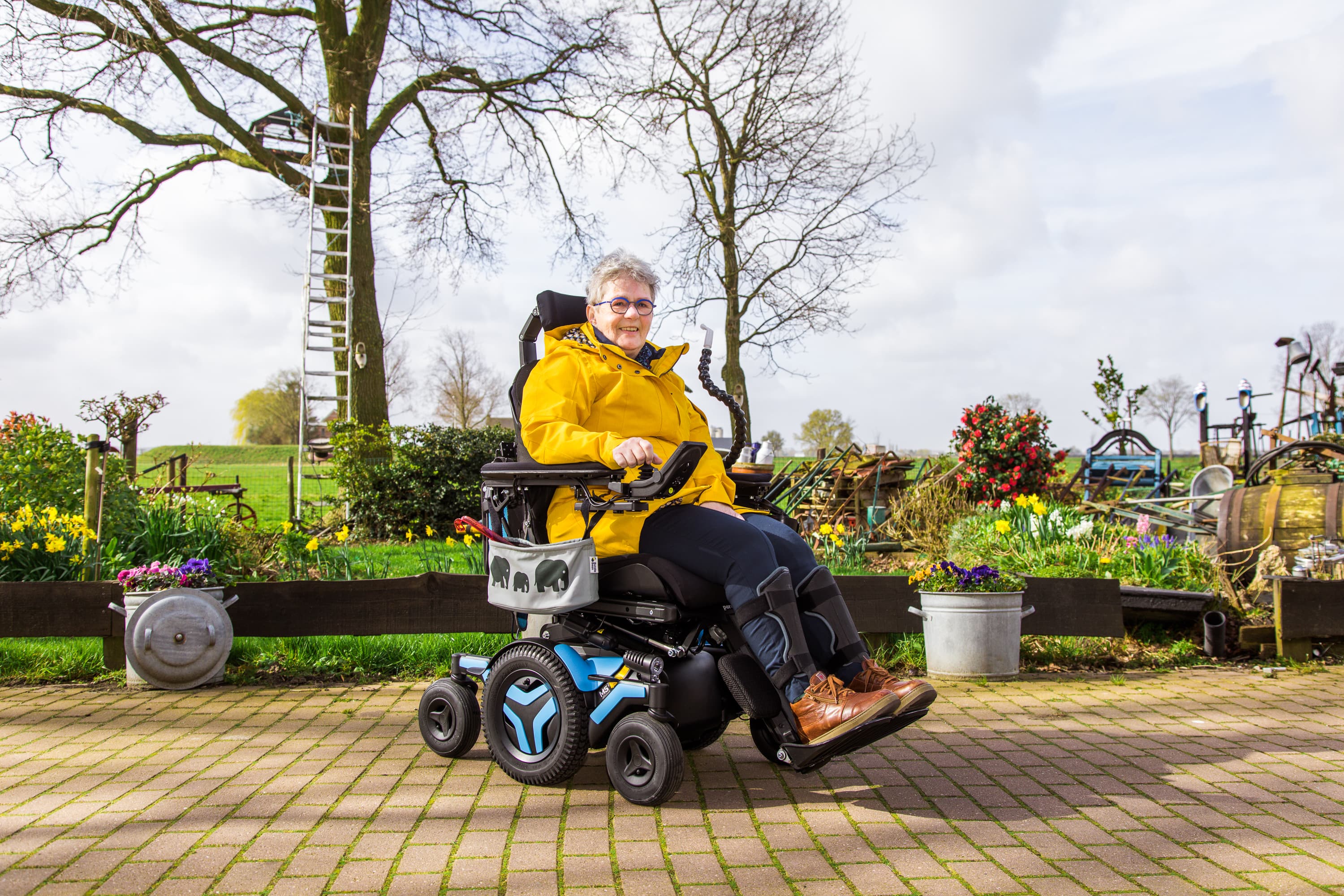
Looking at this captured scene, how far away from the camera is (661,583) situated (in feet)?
9.96

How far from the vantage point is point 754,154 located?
52.0 ft

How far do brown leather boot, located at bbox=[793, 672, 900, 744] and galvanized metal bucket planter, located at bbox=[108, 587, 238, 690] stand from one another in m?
3.17

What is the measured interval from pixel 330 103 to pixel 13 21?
3.33 metres

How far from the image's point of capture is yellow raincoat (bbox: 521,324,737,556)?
3.11m

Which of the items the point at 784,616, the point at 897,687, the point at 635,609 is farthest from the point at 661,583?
the point at 897,687

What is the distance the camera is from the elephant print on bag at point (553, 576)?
10.2 feet

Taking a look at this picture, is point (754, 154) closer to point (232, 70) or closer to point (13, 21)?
point (232, 70)

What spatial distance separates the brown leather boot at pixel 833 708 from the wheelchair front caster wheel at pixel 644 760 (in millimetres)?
388

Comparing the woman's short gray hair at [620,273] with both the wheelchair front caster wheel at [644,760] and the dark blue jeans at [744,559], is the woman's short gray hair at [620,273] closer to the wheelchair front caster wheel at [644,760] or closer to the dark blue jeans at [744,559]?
the dark blue jeans at [744,559]

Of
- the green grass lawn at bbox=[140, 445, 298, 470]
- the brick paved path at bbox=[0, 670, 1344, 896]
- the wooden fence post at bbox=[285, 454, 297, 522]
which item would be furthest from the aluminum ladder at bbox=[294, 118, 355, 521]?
the green grass lawn at bbox=[140, 445, 298, 470]

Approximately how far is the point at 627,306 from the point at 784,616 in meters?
1.23

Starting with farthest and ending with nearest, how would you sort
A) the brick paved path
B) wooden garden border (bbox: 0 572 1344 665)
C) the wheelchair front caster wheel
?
wooden garden border (bbox: 0 572 1344 665) < the wheelchair front caster wheel < the brick paved path

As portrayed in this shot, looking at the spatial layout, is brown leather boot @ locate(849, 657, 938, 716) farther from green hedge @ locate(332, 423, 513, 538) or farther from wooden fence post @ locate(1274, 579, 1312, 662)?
green hedge @ locate(332, 423, 513, 538)

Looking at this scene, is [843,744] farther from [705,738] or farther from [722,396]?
[722,396]
